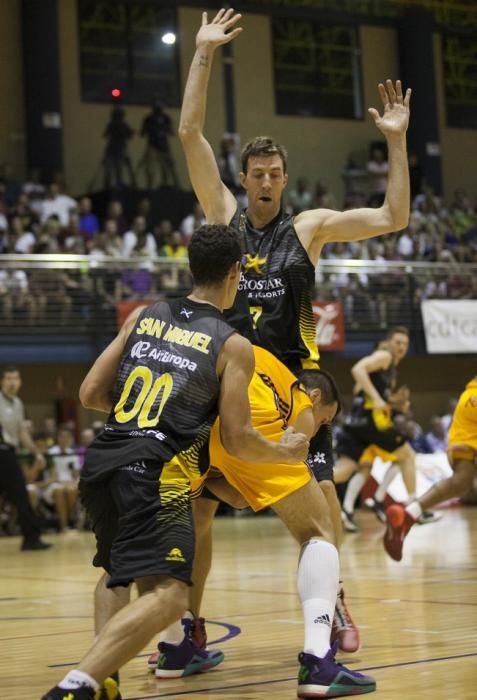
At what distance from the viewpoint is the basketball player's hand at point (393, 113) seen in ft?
16.2

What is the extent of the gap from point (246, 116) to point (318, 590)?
22260 mm

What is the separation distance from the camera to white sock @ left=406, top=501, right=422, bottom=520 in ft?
26.8

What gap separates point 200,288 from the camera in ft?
13.5

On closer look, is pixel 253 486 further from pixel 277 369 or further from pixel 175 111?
pixel 175 111

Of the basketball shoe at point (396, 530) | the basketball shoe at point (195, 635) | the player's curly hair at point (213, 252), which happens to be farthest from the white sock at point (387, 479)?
the player's curly hair at point (213, 252)

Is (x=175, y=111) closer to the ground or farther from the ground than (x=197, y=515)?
farther from the ground

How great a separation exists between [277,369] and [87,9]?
68.4ft

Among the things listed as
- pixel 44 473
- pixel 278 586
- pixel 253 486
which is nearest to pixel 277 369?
pixel 253 486

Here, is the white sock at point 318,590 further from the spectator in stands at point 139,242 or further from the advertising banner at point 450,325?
the advertising banner at point 450,325

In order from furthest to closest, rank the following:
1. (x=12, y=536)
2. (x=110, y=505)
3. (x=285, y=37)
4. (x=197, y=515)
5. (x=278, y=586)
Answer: (x=285, y=37), (x=12, y=536), (x=278, y=586), (x=197, y=515), (x=110, y=505)

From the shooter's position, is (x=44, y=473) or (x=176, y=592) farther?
(x=44, y=473)

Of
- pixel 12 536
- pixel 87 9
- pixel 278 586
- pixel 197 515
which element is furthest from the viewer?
pixel 87 9

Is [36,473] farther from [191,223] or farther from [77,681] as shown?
[77,681]

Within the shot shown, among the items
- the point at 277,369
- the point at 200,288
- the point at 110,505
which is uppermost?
the point at 200,288
